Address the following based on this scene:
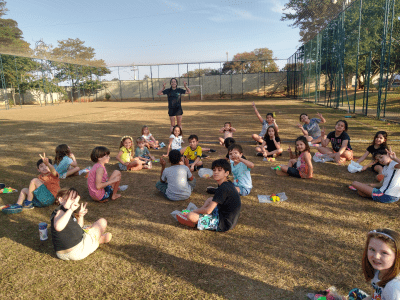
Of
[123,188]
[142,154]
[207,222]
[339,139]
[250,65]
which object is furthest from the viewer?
[250,65]

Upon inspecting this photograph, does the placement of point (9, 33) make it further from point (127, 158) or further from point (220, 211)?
point (220, 211)

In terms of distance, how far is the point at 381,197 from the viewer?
14.7 ft

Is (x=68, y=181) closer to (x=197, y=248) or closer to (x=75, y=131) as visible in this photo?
(x=197, y=248)

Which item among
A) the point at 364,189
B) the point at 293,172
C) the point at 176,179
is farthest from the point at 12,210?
the point at 364,189

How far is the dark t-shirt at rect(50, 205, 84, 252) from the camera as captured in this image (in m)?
3.11

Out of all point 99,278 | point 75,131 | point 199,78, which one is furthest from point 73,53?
point 99,278

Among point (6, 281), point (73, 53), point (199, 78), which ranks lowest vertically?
point (6, 281)

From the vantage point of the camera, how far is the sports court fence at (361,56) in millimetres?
12848

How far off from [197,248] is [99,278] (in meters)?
1.18

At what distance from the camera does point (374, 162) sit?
5961mm

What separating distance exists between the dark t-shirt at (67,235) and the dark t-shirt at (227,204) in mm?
1734

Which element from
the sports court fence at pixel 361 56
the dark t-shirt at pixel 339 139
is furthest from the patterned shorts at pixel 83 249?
the sports court fence at pixel 361 56

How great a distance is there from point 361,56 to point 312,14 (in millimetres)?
32398

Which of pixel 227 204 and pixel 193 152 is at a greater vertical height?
pixel 193 152
